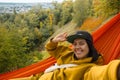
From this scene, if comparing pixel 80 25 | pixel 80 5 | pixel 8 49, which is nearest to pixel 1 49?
pixel 8 49

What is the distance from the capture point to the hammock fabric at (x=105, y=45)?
273 centimetres

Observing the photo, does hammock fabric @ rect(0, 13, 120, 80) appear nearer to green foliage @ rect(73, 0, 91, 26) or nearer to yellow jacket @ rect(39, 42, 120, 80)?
yellow jacket @ rect(39, 42, 120, 80)

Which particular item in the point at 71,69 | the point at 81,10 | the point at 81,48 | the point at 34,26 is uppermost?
the point at 81,48

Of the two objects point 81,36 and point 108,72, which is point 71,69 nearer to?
point 81,36

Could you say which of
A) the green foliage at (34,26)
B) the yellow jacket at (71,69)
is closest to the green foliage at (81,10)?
the green foliage at (34,26)

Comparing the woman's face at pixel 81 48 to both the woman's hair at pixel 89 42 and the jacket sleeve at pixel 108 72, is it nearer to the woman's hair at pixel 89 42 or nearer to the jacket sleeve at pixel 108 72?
the woman's hair at pixel 89 42

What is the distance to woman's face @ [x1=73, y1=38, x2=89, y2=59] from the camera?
235cm

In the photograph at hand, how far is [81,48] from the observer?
2.35 meters

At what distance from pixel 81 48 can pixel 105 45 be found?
0.50 meters

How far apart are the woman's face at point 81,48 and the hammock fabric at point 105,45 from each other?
1.23 feet

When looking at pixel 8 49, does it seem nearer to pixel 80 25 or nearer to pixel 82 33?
pixel 80 25

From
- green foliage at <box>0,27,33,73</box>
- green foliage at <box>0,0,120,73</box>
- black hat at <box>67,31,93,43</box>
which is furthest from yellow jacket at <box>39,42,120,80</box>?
green foliage at <box>0,27,33,73</box>

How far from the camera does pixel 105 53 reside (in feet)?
9.06

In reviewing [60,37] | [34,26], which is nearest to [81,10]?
[34,26]
